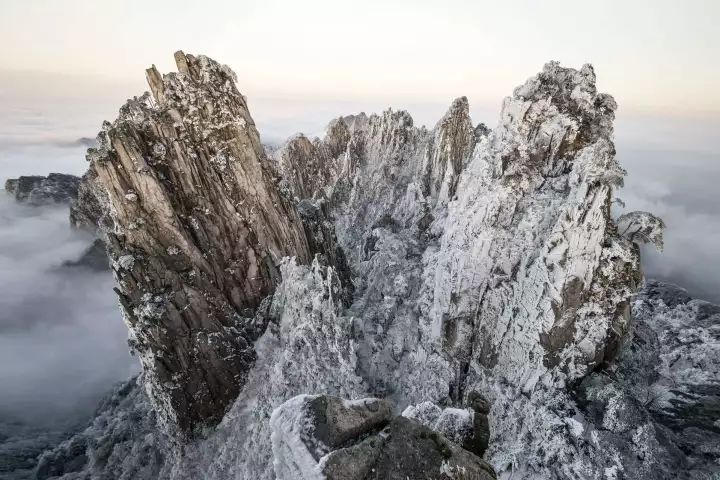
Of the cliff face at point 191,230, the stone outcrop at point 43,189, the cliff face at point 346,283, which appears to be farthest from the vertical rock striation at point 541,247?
the stone outcrop at point 43,189

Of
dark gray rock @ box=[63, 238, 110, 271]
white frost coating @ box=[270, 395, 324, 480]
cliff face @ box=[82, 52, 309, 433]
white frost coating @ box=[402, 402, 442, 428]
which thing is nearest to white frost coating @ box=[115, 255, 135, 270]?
cliff face @ box=[82, 52, 309, 433]

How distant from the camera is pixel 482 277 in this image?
25.7 m

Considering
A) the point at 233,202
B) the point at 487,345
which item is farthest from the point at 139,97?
the point at 487,345

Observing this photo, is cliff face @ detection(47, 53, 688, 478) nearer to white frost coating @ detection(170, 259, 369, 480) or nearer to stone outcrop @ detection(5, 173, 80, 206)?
white frost coating @ detection(170, 259, 369, 480)

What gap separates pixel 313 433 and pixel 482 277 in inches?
687

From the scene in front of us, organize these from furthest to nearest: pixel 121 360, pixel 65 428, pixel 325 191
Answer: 1. pixel 121 360
2. pixel 65 428
3. pixel 325 191

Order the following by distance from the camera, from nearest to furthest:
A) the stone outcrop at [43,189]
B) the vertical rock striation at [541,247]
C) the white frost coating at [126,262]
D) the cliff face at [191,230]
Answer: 1. the vertical rock striation at [541,247]
2. the white frost coating at [126,262]
3. the cliff face at [191,230]
4. the stone outcrop at [43,189]

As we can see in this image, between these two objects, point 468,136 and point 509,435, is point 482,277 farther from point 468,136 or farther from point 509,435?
point 468,136

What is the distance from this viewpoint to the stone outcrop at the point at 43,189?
136125mm

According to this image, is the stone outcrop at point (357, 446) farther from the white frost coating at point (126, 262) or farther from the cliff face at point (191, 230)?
the white frost coating at point (126, 262)

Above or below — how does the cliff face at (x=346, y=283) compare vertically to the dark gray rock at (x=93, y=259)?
above

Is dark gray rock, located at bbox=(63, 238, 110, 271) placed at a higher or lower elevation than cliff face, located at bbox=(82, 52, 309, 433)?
lower

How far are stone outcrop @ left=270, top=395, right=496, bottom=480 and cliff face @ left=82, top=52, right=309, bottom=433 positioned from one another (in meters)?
19.3

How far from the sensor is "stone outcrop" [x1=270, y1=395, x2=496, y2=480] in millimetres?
11000
